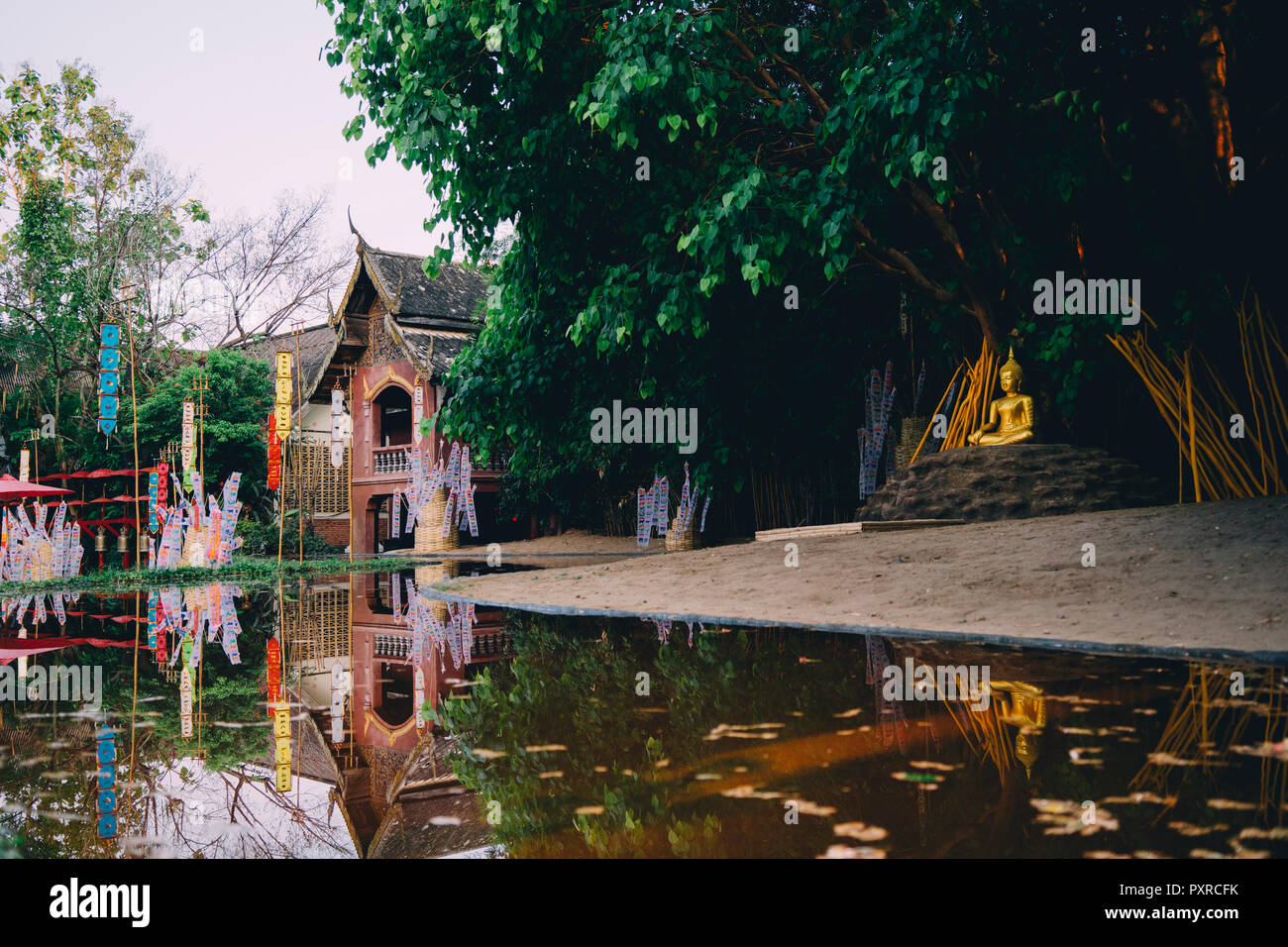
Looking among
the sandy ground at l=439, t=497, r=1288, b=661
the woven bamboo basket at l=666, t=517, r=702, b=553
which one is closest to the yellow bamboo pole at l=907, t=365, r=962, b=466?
the sandy ground at l=439, t=497, r=1288, b=661

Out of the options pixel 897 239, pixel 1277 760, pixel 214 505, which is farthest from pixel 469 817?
pixel 214 505

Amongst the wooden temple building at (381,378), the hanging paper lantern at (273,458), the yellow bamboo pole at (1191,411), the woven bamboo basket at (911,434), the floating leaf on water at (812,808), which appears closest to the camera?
the floating leaf on water at (812,808)

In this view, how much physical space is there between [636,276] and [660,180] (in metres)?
1.64

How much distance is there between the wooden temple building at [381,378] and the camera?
24.7 meters

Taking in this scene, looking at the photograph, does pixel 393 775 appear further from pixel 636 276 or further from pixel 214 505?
pixel 214 505

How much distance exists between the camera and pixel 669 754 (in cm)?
391

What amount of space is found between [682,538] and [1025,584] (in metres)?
11.6

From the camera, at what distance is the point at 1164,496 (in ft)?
34.4

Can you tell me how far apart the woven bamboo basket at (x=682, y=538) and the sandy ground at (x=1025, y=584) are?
25.4 ft

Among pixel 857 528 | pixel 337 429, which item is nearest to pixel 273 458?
pixel 337 429

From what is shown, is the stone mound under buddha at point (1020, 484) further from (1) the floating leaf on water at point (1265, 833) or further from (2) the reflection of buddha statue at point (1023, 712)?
(1) the floating leaf on water at point (1265, 833)

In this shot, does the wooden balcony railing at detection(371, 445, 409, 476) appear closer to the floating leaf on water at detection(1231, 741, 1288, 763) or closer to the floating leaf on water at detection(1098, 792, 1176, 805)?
the floating leaf on water at detection(1231, 741, 1288, 763)

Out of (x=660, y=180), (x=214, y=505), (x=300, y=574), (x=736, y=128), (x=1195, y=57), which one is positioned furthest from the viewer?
(x=300, y=574)

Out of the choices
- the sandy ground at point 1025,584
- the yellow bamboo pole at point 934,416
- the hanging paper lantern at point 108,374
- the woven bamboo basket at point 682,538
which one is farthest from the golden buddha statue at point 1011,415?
the hanging paper lantern at point 108,374
